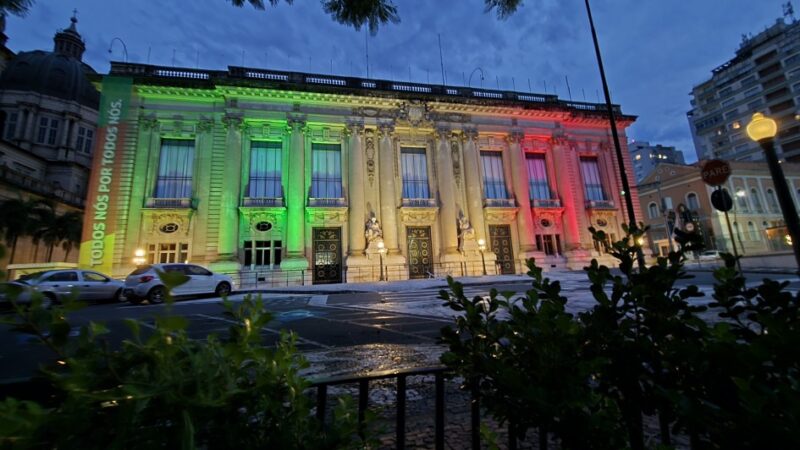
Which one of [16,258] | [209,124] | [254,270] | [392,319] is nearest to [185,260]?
[254,270]

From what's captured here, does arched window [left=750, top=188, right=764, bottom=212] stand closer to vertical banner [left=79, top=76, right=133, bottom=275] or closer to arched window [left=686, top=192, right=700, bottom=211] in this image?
arched window [left=686, top=192, right=700, bottom=211]

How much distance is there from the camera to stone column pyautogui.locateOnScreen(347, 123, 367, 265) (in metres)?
20.4

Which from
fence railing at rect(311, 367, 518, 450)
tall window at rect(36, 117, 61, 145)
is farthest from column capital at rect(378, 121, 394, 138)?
tall window at rect(36, 117, 61, 145)

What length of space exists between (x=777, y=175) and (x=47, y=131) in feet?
161

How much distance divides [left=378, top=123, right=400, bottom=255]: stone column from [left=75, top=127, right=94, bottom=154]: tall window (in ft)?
110

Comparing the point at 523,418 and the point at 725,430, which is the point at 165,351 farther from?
the point at 725,430

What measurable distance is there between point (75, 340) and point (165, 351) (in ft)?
0.91

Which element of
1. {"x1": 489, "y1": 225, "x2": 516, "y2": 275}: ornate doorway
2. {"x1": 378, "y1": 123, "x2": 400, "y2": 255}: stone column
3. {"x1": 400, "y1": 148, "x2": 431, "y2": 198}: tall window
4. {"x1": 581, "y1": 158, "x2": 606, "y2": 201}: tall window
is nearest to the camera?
{"x1": 378, "y1": 123, "x2": 400, "y2": 255}: stone column

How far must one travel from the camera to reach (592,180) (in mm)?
26344

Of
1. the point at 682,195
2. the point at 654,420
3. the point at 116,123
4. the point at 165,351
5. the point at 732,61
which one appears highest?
the point at 732,61

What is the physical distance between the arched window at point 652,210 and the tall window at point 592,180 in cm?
1854

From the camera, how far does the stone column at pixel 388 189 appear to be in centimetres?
2089

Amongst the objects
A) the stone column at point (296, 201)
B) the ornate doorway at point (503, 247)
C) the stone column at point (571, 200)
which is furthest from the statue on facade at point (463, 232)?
the stone column at point (296, 201)

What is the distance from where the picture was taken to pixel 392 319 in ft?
21.9
